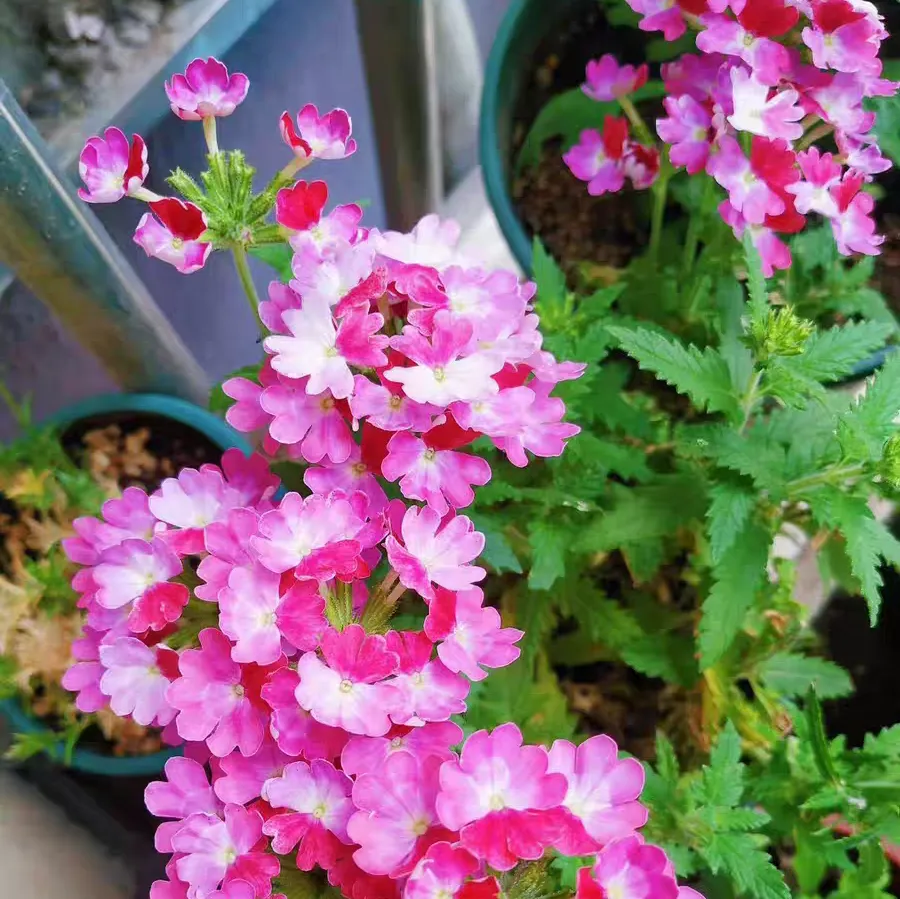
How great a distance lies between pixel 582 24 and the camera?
1112 mm

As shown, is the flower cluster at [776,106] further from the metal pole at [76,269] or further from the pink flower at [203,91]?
the metal pole at [76,269]

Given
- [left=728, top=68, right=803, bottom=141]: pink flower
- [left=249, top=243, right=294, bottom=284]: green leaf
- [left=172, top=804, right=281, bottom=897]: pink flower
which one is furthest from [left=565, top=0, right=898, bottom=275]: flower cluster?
[left=172, top=804, right=281, bottom=897]: pink flower

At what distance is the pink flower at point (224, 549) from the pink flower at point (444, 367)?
0.39 feet

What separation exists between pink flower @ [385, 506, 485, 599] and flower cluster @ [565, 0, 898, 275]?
34 centimetres

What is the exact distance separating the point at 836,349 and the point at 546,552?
0.27 m

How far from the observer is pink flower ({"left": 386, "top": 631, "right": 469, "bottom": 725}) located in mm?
501

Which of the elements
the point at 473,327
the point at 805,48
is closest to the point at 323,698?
the point at 473,327

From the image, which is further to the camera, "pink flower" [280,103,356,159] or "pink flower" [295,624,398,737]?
"pink flower" [280,103,356,159]

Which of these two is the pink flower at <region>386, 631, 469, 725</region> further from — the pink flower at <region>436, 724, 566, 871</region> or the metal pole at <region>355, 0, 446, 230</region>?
the metal pole at <region>355, 0, 446, 230</region>

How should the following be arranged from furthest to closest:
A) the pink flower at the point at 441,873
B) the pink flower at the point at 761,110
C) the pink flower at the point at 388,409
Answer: the pink flower at the point at 761,110 < the pink flower at the point at 388,409 < the pink flower at the point at 441,873

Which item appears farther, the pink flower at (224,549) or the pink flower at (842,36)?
the pink flower at (842,36)

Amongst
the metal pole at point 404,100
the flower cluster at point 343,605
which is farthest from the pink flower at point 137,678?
the metal pole at point 404,100

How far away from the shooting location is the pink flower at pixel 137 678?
1.84 feet

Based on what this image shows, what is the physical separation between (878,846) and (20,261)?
872 millimetres
